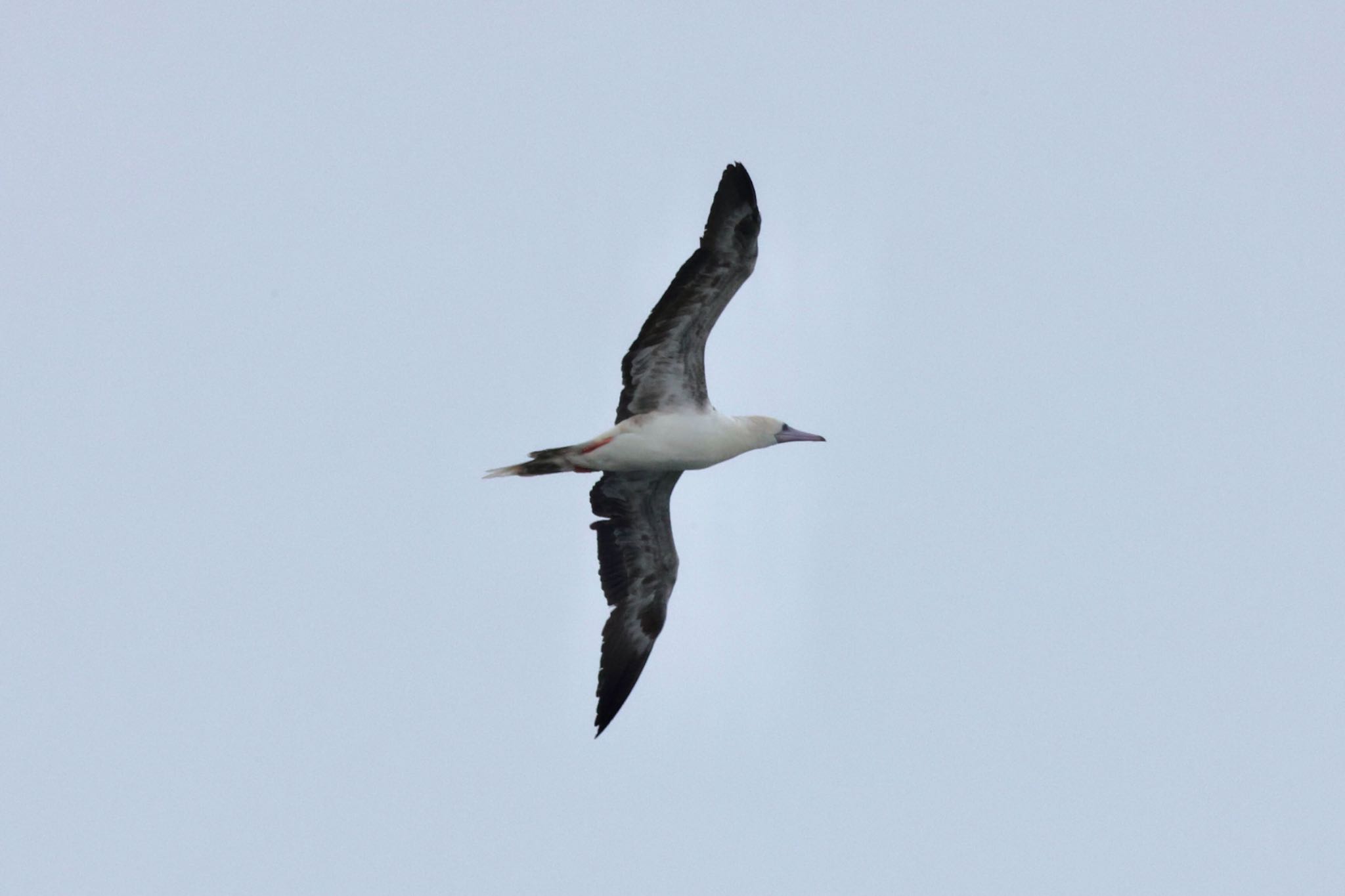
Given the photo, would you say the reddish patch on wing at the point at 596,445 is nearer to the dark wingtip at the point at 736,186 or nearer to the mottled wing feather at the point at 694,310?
the mottled wing feather at the point at 694,310

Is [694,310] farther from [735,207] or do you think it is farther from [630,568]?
[630,568]

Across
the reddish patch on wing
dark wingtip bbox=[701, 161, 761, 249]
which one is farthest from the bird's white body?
dark wingtip bbox=[701, 161, 761, 249]

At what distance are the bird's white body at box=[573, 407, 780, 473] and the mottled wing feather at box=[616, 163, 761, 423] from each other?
0.54ft

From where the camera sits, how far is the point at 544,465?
16.3 meters

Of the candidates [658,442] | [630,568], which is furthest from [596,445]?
[630,568]

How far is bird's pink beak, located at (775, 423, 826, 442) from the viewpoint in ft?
54.2

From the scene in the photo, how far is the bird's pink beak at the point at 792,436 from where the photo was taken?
651 inches

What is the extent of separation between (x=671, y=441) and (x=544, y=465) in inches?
49.0

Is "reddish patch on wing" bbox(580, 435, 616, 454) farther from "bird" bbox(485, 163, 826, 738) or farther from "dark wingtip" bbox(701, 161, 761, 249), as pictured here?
"dark wingtip" bbox(701, 161, 761, 249)

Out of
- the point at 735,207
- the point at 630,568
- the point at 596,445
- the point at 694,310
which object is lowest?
the point at 630,568

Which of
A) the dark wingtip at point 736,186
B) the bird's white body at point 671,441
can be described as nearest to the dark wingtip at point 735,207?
the dark wingtip at point 736,186

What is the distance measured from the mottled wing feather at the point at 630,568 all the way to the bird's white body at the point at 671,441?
0.82 metres

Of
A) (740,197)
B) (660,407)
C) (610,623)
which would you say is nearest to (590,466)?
(660,407)

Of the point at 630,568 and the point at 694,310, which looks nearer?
the point at 694,310
